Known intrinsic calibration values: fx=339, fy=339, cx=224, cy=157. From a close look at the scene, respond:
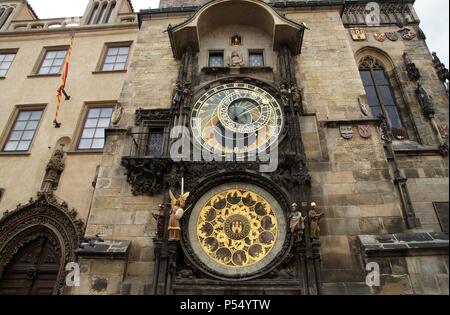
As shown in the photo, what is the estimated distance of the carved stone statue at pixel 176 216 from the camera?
22.4 feet

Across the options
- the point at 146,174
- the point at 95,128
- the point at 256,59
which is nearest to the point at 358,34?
the point at 256,59

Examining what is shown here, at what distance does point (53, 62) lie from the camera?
1376 centimetres

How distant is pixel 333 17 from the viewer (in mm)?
11289

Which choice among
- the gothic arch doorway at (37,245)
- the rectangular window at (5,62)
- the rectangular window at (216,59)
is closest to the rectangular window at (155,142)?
the rectangular window at (216,59)

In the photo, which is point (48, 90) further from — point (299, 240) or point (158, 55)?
point (299, 240)

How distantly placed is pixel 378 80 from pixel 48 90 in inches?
468

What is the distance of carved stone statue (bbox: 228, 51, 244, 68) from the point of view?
9898 millimetres

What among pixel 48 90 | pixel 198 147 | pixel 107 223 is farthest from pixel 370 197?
pixel 48 90

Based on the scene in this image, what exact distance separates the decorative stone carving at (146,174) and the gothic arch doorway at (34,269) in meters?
3.39

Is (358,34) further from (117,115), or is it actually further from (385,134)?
(117,115)

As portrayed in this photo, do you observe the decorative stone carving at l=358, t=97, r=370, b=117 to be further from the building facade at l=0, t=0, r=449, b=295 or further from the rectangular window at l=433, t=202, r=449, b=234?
the rectangular window at l=433, t=202, r=449, b=234

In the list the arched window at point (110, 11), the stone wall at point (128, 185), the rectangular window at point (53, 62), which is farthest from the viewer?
the arched window at point (110, 11)

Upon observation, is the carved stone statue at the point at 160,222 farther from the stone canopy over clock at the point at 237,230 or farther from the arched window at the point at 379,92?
the arched window at the point at 379,92
